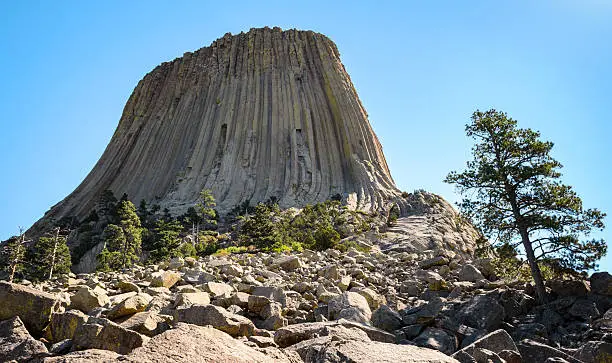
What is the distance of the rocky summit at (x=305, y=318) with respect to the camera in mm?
4797

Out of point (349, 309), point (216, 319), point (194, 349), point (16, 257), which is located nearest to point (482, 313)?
point (349, 309)

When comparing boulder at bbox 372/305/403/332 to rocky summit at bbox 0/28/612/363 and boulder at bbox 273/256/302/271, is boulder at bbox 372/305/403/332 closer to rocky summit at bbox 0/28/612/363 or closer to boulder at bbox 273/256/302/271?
rocky summit at bbox 0/28/612/363

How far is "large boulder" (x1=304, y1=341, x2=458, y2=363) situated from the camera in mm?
4645

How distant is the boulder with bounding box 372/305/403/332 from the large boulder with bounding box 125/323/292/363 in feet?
14.7

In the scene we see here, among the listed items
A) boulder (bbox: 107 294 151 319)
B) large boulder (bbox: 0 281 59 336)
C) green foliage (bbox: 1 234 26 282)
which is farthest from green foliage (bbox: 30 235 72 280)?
large boulder (bbox: 0 281 59 336)

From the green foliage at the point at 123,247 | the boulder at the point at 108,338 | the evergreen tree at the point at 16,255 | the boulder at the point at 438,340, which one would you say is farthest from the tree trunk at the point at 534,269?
the green foliage at the point at 123,247

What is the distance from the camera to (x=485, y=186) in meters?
14.7

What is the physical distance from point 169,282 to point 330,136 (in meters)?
49.8

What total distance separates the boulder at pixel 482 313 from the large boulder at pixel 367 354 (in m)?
4.72

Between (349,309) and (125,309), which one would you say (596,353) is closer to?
(349,309)

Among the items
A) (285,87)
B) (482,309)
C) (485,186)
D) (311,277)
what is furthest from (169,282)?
(285,87)

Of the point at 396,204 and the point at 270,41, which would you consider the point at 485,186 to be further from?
the point at 270,41

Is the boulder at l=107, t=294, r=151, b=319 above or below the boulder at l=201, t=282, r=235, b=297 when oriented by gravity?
below

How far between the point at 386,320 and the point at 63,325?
5189 millimetres
